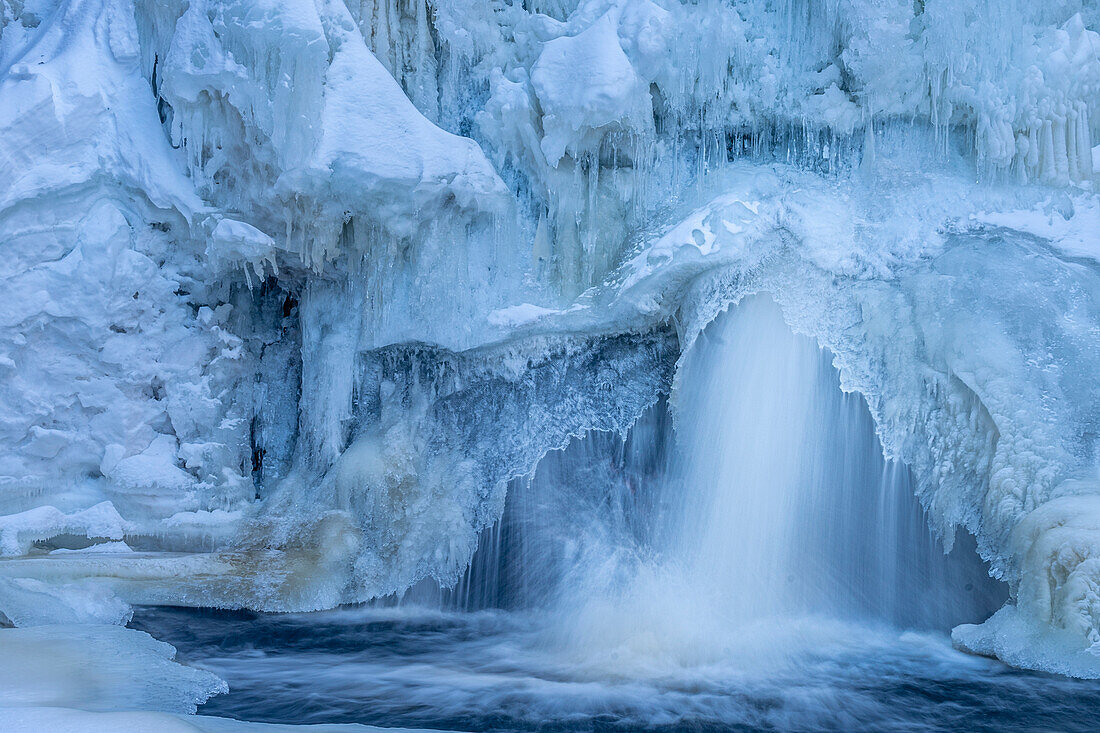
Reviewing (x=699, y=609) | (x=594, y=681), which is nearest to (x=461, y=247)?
(x=699, y=609)

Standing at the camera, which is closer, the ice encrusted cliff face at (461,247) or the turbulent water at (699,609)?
the turbulent water at (699,609)

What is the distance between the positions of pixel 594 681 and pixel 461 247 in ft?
13.9

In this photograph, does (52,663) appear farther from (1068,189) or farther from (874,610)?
(1068,189)

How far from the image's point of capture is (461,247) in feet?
27.5

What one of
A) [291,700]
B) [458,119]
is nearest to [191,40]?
[458,119]

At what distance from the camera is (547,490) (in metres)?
8.56

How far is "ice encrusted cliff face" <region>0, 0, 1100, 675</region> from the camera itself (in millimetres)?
7199

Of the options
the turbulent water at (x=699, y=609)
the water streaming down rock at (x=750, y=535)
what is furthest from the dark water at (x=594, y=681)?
the water streaming down rock at (x=750, y=535)

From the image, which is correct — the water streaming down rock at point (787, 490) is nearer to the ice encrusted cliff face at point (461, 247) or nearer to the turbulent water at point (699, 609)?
the turbulent water at point (699, 609)

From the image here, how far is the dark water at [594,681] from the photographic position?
4961mm

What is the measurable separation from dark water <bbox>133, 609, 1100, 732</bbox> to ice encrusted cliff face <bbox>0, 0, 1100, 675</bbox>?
65 centimetres

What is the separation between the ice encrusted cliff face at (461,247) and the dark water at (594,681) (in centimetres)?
65

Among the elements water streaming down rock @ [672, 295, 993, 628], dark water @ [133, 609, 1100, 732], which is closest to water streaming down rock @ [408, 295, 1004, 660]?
water streaming down rock @ [672, 295, 993, 628]

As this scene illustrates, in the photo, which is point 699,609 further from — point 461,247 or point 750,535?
point 461,247
